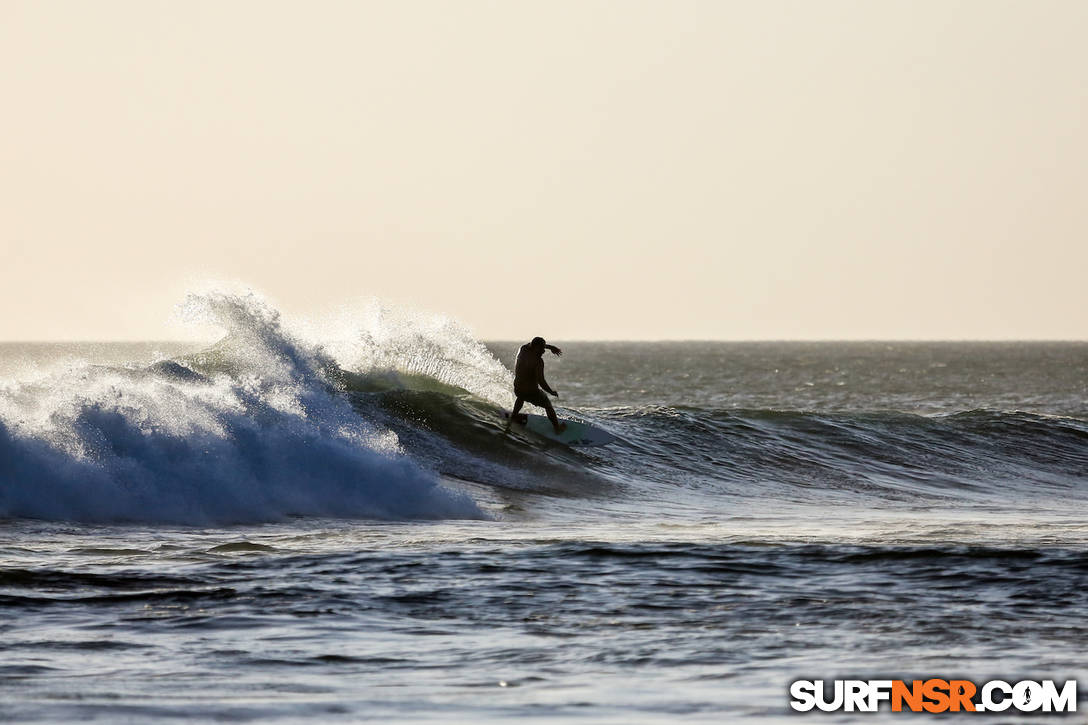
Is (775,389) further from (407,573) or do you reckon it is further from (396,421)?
(407,573)

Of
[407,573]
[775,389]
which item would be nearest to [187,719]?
[407,573]

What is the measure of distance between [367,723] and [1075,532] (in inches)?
395

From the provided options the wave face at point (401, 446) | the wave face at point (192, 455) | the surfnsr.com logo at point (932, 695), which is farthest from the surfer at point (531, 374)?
the surfnsr.com logo at point (932, 695)

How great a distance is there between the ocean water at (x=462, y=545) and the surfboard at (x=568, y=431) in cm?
39

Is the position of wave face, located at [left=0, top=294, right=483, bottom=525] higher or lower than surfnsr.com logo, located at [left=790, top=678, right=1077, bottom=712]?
higher

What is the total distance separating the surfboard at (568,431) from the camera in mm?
21422

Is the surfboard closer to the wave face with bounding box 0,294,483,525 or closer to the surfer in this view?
the surfer

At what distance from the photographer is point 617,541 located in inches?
522

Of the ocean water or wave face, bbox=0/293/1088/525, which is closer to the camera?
the ocean water

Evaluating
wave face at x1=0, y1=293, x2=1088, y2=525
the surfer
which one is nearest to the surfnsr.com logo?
wave face at x1=0, y1=293, x2=1088, y2=525

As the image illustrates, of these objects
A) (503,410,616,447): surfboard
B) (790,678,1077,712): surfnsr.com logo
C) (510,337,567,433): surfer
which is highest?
(510,337,567,433): surfer

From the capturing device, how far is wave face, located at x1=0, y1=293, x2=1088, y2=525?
15.3 metres

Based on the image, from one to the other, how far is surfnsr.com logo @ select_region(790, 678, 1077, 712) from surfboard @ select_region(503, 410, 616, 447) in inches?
519

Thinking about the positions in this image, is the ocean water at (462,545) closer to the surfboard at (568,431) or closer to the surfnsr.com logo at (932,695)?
the surfnsr.com logo at (932,695)
